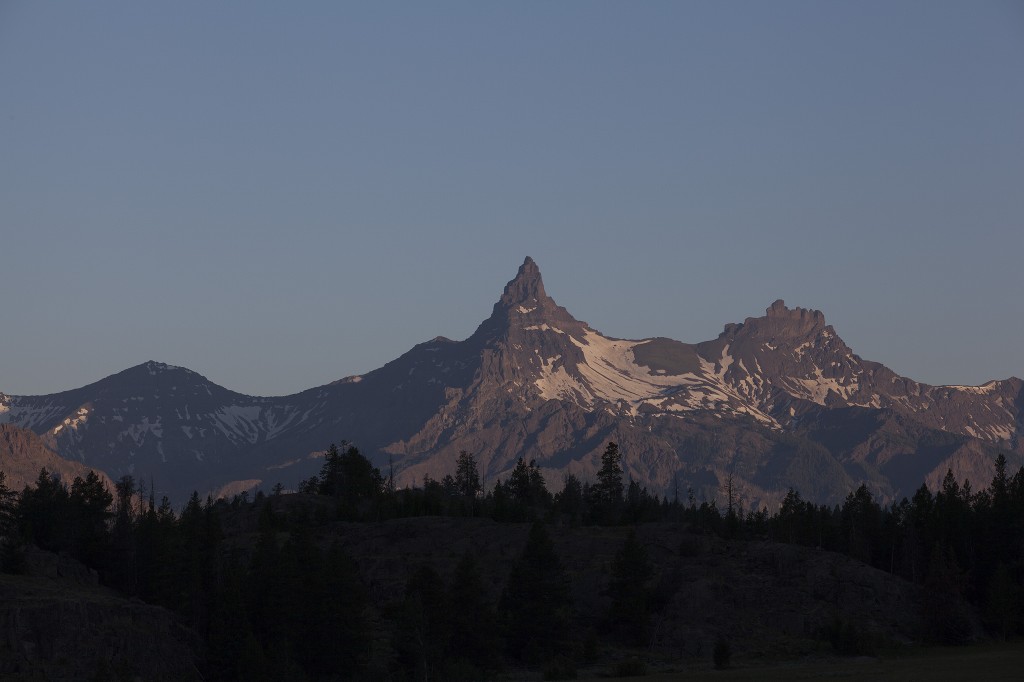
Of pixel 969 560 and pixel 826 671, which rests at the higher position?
pixel 969 560

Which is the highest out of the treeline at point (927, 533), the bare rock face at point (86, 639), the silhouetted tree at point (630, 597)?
the treeline at point (927, 533)

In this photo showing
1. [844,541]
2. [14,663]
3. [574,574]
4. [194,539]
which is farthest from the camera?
[844,541]

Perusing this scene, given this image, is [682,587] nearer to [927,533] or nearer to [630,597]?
[630,597]

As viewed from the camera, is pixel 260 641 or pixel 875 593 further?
pixel 875 593

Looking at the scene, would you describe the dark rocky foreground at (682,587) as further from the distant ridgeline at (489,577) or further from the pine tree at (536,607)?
the pine tree at (536,607)

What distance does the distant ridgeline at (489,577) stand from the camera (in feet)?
407

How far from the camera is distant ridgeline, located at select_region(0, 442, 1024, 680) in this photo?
124000mm

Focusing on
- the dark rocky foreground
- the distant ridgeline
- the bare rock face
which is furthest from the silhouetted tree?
the bare rock face

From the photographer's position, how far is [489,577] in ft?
501

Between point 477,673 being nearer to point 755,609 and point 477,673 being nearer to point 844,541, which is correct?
point 755,609

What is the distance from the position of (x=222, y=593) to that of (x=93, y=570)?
30.0m

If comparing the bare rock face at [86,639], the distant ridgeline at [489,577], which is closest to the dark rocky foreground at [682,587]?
the distant ridgeline at [489,577]

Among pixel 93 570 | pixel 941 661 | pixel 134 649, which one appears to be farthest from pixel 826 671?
pixel 93 570

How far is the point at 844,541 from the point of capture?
17438cm
